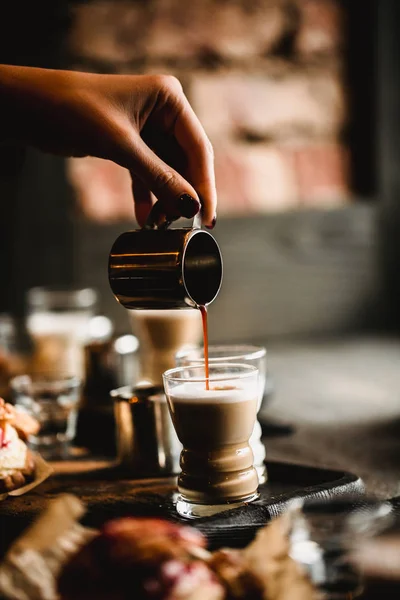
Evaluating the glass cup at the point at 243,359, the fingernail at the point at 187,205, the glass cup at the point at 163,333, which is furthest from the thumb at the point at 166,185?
the glass cup at the point at 163,333

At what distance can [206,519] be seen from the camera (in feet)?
3.99

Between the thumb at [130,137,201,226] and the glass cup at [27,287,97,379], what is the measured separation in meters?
1.16

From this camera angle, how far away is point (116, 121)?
4.70 feet

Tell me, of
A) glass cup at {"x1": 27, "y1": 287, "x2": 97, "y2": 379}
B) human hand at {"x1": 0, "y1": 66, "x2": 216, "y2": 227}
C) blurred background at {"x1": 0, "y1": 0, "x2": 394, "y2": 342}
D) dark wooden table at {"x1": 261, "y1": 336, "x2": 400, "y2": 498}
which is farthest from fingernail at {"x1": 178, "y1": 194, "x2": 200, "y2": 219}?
blurred background at {"x1": 0, "y1": 0, "x2": 394, "y2": 342}

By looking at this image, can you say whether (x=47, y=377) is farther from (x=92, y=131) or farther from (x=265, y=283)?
(x=265, y=283)

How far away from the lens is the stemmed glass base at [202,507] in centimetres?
129

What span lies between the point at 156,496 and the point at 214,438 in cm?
16

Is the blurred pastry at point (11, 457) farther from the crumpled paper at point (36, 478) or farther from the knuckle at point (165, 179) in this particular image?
the knuckle at point (165, 179)

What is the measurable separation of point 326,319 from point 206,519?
267 cm

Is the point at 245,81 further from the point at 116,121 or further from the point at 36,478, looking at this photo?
the point at 36,478

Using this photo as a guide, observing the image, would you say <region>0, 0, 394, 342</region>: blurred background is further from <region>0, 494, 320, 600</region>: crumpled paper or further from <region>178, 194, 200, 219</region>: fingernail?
<region>0, 494, 320, 600</region>: crumpled paper

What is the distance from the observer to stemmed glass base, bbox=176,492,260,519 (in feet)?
4.23

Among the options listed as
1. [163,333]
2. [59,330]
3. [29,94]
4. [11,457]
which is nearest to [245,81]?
[59,330]

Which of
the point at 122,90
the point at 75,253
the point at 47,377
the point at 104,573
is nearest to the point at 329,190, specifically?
the point at 75,253
